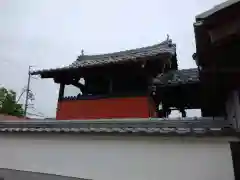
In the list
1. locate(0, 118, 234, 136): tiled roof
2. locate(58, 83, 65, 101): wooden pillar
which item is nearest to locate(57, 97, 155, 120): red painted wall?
locate(58, 83, 65, 101): wooden pillar

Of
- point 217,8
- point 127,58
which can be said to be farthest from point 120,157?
point 217,8

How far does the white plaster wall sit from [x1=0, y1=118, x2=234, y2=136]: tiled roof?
171 mm

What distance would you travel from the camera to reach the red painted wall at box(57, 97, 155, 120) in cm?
735

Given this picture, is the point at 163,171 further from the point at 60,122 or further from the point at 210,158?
the point at 60,122

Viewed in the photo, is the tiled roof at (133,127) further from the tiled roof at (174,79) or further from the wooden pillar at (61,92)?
the tiled roof at (174,79)

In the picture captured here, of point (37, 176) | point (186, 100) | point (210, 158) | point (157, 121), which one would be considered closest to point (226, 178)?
point (210, 158)

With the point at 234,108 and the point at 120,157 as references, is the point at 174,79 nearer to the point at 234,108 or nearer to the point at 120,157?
the point at 120,157

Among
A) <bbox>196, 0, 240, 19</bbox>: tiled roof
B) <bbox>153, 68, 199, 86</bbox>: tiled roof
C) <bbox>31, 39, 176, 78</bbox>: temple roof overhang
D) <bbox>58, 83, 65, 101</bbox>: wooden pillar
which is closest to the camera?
<bbox>196, 0, 240, 19</bbox>: tiled roof

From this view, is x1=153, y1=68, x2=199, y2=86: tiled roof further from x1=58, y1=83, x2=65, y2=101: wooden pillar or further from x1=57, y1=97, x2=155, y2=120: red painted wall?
x1=58, y1=83, x2=65, y2=101: wooden pillar

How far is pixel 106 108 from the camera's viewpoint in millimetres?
7613

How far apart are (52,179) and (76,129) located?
47.0 inches

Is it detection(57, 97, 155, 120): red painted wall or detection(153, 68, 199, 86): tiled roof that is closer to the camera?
detection(57, 97, 155, 120): red painted wall

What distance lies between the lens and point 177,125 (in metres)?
4.92

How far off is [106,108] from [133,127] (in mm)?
2470
